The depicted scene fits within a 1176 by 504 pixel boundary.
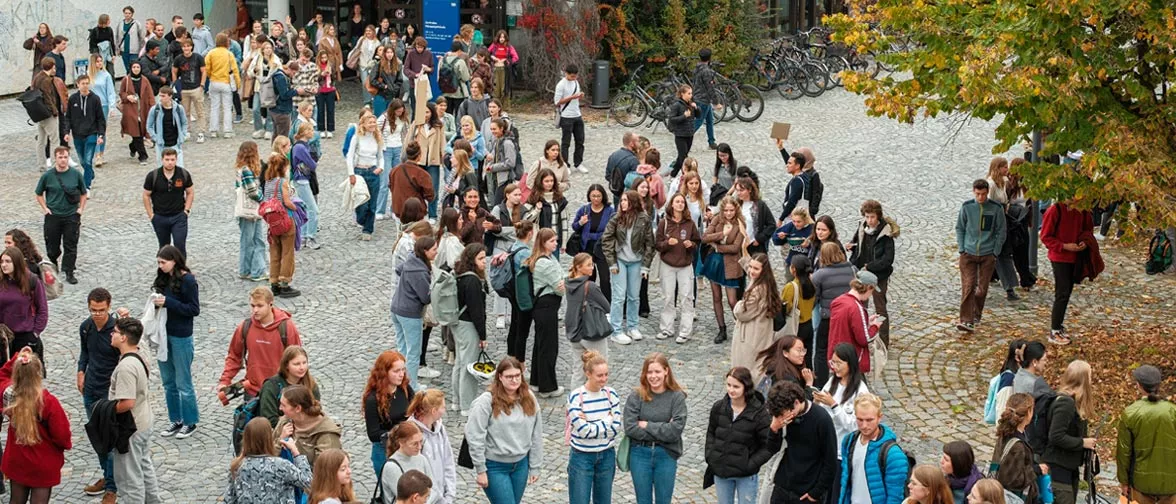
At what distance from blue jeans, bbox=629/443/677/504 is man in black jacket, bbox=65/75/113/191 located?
1214 cm

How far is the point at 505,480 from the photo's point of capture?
30.4ft

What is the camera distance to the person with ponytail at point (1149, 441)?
30.9 feet

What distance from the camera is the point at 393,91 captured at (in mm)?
23141

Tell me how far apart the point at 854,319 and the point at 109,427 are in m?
5.48

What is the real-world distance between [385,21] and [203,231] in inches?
370

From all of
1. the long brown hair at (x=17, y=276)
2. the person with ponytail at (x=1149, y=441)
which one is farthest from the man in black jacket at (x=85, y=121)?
the person with ponytail at (x=1149, y=441)

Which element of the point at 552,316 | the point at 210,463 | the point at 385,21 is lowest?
the point at 210,463

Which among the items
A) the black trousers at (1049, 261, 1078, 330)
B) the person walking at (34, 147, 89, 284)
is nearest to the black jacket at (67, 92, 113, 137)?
the person walking at (34, 147, 89, 284)

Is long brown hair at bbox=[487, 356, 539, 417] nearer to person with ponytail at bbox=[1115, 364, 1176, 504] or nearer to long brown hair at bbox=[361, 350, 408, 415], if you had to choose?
long brown hair at bbox=[361, 350, 408, 415]

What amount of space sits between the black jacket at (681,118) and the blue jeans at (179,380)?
9.80m

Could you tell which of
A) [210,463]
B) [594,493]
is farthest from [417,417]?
[210,463]

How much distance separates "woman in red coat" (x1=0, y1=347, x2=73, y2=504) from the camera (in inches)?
364

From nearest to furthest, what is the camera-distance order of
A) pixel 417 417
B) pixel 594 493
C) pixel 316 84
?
pixel 417 417
pixel 594 493
pixel 316 84

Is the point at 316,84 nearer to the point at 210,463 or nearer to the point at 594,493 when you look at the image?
the point at 210,463
